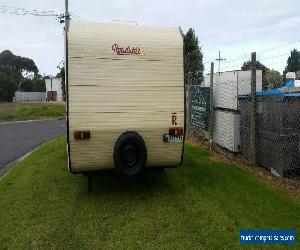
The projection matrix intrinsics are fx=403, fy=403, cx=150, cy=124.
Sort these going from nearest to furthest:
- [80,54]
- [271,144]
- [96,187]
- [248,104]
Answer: [80,54] → [96,187] → [271,144] → [248,104]

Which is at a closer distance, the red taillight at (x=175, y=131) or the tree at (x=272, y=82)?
the red taillight at (x=175, y=131)

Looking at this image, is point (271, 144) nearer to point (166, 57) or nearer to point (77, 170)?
point (166, 57)

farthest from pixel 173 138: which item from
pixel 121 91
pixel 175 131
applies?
pixel 121 91

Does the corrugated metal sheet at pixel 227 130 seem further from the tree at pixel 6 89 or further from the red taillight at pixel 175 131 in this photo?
the tree at pixel 6 89

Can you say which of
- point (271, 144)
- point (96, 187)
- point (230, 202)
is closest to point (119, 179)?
point (96, 187)

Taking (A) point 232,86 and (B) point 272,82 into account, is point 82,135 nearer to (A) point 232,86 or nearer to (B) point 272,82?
(A) point 232,86

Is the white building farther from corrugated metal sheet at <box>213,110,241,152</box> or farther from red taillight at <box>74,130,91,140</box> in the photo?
red taillight at <box>74,130,91,140</box>

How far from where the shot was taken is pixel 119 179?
349 inches

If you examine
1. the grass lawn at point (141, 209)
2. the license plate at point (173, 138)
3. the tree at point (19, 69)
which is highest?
the tree at point (19, 69)

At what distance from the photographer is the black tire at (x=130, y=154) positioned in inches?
284

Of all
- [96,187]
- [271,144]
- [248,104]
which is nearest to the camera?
[96,187]

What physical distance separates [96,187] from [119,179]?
2.07ft

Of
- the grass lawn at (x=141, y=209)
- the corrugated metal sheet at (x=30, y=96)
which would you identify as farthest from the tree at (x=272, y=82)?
the corrugated metal sheet at (x=30, y=96)

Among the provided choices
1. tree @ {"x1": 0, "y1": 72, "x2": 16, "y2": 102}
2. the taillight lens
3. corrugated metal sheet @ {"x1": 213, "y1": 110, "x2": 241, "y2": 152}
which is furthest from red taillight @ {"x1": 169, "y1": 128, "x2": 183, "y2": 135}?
tree @ {"x1": 0, "y1": 72, "x2": 16, "y2": 102}
